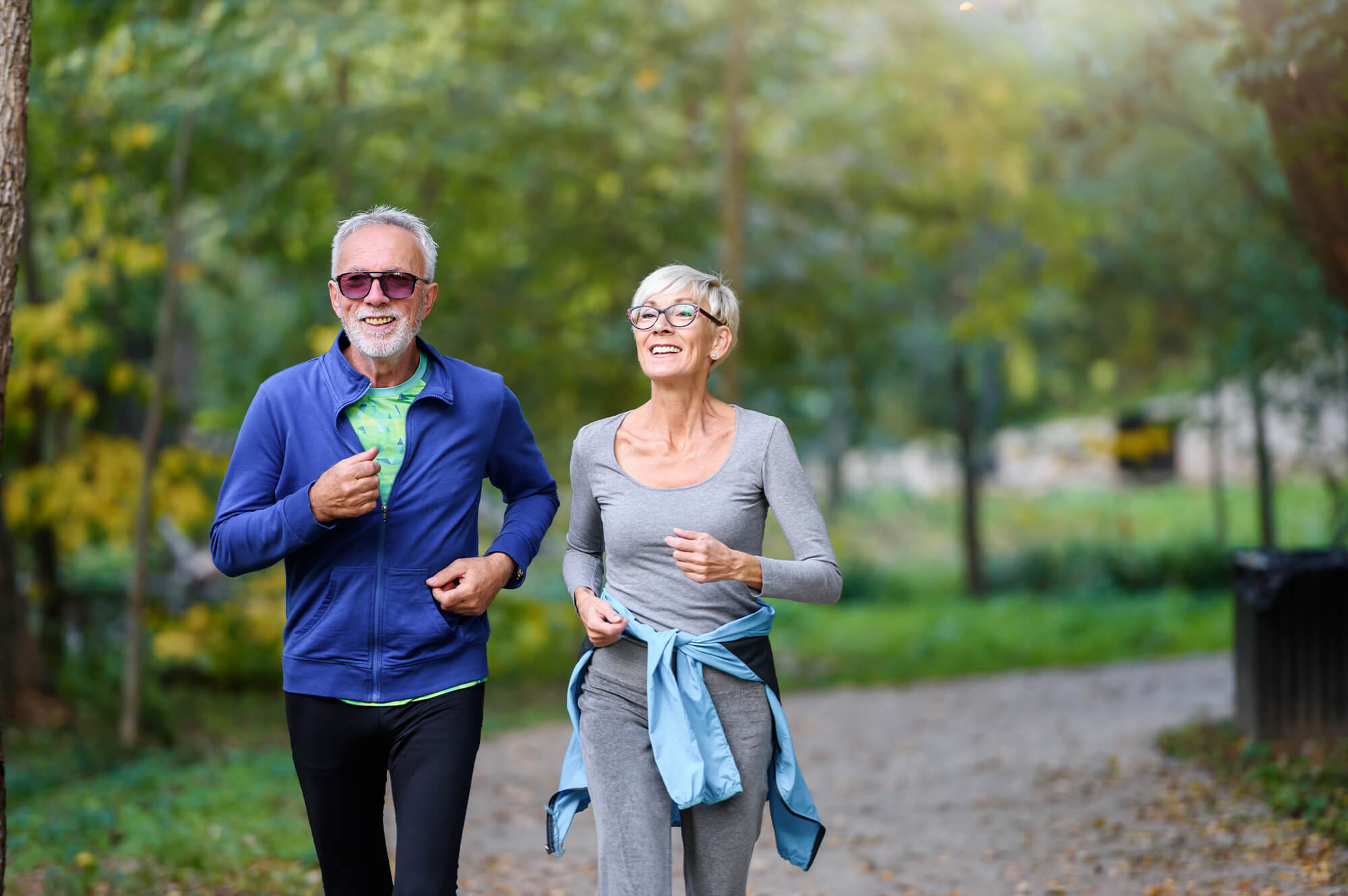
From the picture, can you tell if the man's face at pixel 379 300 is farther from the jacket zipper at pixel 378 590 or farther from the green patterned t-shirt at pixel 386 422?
the jacket zipper at pixel 378 590

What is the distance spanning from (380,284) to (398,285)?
41 millimetres

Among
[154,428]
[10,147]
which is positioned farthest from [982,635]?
[10,147]

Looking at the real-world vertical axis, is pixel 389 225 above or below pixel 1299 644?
above

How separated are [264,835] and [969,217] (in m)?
9.81

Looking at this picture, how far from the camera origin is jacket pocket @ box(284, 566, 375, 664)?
10.3 ft

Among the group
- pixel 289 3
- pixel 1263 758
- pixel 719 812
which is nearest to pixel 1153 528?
pixel 1263 758

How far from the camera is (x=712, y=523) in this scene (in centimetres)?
316

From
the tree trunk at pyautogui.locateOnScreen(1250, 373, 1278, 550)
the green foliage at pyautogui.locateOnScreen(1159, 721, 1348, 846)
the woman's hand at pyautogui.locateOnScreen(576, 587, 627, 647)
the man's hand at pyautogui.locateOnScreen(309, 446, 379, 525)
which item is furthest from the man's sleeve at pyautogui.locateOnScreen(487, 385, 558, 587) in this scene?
the tree trunk at pyautogui.locateOnScreen(1250, 373, 1278, 550)

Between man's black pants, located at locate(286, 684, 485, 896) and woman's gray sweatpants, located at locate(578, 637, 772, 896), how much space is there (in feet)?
1.08

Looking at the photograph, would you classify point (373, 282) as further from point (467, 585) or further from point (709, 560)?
point (709, 560)

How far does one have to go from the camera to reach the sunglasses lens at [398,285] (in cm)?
321

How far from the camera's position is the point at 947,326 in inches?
757

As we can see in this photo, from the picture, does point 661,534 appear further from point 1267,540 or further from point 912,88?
point 1267,540

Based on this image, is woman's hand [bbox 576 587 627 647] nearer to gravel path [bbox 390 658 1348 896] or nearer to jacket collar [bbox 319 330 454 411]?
jacket collar [bbox 319 330 454 411]
